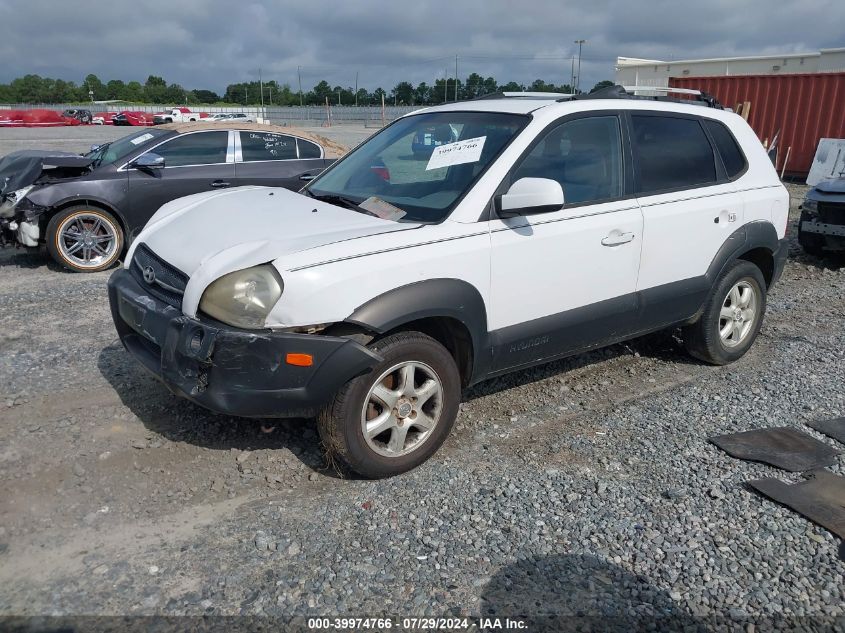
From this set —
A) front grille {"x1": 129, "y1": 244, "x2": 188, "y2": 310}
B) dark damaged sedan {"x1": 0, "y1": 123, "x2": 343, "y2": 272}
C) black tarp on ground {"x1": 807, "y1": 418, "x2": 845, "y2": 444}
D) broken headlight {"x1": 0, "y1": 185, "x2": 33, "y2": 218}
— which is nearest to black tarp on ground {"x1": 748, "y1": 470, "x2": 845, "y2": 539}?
black tarp on ground {"x1": 807, "y1": 418, "x2": 845, "y2": 444}

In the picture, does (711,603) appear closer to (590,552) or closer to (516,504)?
(590,552)

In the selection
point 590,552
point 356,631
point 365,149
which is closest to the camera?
point 356,631

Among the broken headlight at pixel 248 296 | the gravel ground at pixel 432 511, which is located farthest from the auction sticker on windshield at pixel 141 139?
the broken headlight at pixel 248 296

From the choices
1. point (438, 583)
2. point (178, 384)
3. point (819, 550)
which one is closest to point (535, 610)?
point (438, 583)

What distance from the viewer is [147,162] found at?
8094mm

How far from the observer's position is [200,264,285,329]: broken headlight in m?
3.18

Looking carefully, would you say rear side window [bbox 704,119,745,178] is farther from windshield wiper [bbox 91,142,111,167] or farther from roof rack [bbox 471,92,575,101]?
windshield wiper [bbox 91,142,111,167]

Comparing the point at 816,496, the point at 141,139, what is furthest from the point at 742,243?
the point at 141,139

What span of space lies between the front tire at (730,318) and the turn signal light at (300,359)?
Result: 321 cm

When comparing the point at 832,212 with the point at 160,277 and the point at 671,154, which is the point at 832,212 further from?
the point at 160,277

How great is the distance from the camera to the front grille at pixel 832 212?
8.64 m

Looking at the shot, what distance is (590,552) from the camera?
311 cm

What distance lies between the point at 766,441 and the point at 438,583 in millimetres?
2397

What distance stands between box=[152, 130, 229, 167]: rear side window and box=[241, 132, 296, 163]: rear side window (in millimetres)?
248
